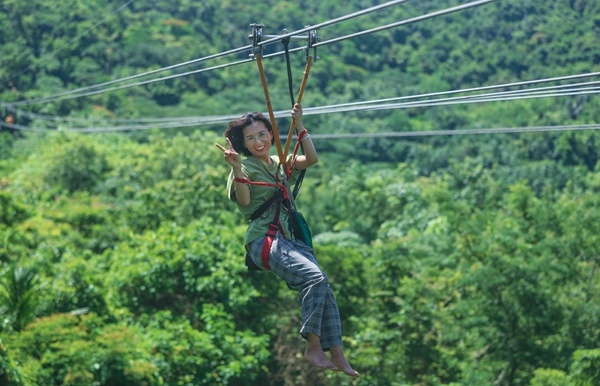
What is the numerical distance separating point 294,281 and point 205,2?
68840 mm

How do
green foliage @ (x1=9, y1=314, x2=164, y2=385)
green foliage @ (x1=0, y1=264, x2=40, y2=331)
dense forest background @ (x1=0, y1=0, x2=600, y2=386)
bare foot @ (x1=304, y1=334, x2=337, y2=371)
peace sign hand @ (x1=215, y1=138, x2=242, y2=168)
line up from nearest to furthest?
peace sign hand @ (x1=215, y1=138, x2=242, y2=168), bare foot @ (x1=304, y1=334, x2=337, y2=371), green foliage @ (x1=9, y1=314, x2=164, y2=385), green foliage @ (x1=0, y1=264, x2=40, y2=331), dense forest background @ (x1=0, y1=0, x2=600, y2=386)

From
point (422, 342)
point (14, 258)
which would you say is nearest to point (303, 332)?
point (422, 342)

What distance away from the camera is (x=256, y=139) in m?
6.45

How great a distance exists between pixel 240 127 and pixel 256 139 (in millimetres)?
115

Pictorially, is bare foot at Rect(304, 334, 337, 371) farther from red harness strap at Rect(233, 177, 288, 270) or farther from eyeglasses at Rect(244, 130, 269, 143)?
eyeglasses at Rect(244, 130, 269, 143)

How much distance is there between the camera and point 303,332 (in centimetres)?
621

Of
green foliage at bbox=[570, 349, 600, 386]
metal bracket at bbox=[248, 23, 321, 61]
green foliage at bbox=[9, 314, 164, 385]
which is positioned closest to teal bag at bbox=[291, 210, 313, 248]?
metal bracket at bbox=[248, 23, 321, 61]

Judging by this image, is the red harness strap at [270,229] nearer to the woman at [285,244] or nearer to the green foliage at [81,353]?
the woman at [285,244]

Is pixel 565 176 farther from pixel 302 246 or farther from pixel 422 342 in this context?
pixel 302 246

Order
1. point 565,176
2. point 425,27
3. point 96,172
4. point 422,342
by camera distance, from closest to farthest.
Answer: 1. point 422,342
2. point 96,172
3. point 565,176
4. point 425,27

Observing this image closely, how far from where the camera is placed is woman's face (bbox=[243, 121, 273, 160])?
21.2 feet

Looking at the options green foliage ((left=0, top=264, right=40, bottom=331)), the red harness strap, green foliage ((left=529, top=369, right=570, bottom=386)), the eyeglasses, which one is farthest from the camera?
green foliage ((left=529, top=369, right=570, bottom=386))

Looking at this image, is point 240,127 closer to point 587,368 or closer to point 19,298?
point 19,298

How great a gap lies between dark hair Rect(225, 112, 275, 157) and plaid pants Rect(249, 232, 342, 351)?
57 cm
